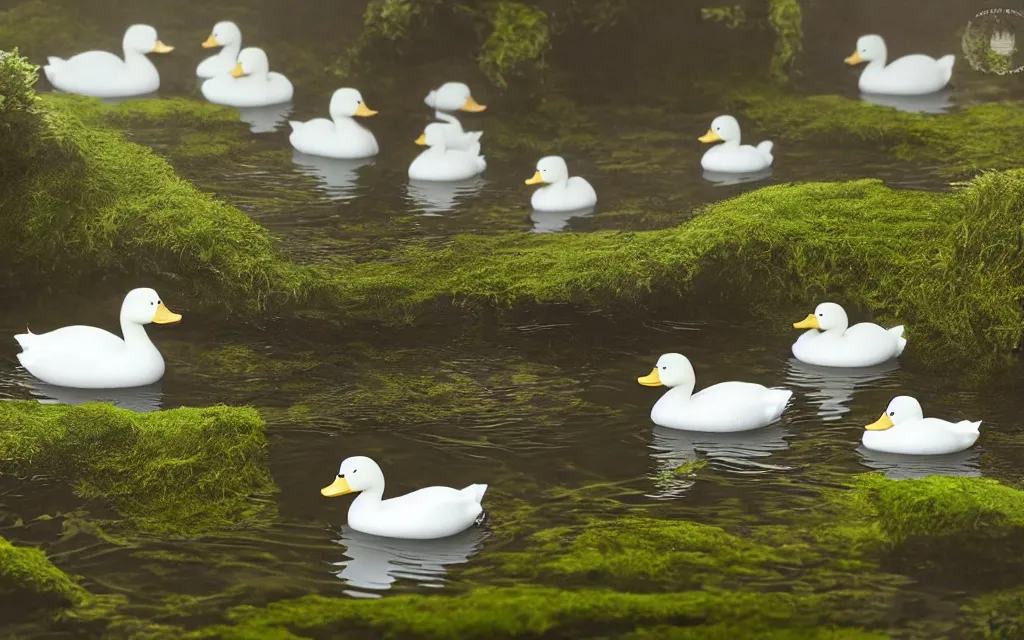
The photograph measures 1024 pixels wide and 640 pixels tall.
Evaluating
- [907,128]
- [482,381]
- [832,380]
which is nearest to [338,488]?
[482,381]

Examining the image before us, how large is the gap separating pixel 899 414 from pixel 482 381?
242 cm

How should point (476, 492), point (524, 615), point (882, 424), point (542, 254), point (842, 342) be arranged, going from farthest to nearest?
point (542, 254) → point (842, 342) → point (882, 424) → point (476, 492) → point (524, 615)

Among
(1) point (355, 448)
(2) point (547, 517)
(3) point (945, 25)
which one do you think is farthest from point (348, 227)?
(3) point (945, 25)

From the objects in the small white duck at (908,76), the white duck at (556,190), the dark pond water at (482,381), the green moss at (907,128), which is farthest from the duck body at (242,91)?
the small white duck at (908,76)

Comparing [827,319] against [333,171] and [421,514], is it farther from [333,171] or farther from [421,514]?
[333,171]

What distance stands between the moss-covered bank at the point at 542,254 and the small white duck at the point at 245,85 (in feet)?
11.1

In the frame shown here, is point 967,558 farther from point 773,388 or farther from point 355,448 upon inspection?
point 355,448

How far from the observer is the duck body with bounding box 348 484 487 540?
22.6 feet

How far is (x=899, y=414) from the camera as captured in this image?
792 centimetres

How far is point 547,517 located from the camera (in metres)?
7.13

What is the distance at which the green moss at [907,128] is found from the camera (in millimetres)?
13008

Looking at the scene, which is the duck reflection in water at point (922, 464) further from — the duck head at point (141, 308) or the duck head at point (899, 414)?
the duck head at point (141, 308)

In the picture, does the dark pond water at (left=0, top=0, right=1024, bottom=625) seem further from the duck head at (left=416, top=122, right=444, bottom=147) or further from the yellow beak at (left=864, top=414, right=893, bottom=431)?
the duck head at (left=416, top=122, right=444, bottom=147)

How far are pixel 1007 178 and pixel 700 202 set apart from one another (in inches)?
116
